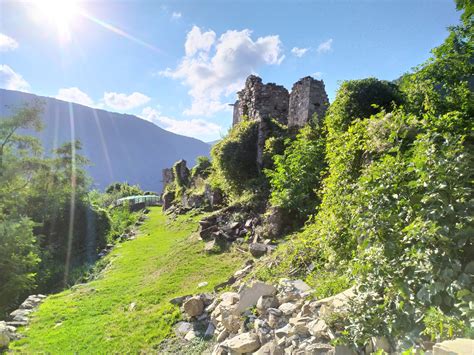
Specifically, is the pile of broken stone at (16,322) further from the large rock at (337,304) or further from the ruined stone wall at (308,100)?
the ruined stone wall at (308,100)

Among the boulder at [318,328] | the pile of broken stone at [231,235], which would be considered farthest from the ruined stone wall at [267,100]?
the boulder at [318,328]

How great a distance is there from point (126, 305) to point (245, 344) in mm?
4906

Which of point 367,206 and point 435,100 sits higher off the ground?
point 435,100

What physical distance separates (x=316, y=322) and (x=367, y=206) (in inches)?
56.4

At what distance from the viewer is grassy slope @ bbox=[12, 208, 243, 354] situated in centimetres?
576

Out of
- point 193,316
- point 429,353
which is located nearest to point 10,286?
point 193,316

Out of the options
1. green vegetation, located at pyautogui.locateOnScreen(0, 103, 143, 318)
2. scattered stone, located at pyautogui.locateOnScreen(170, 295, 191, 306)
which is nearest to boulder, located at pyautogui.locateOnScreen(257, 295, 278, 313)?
scattered stone, located at pyautogui.locateOnScreen(170, 295, 191, 306)

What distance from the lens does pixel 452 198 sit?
2551 mm

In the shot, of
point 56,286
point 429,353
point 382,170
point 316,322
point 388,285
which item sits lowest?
point 56,286

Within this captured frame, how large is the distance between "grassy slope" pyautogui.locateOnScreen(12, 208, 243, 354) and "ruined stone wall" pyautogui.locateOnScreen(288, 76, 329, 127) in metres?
6.63

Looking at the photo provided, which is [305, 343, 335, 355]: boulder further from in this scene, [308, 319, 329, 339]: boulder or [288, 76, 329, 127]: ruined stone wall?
[288, 76, 329, 127]: ruined stone wall

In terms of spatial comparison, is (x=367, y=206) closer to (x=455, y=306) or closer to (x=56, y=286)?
(x=455, y=306)

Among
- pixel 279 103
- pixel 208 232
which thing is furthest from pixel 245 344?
pixel 279 103

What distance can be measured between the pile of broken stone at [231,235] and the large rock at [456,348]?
5.85 m
